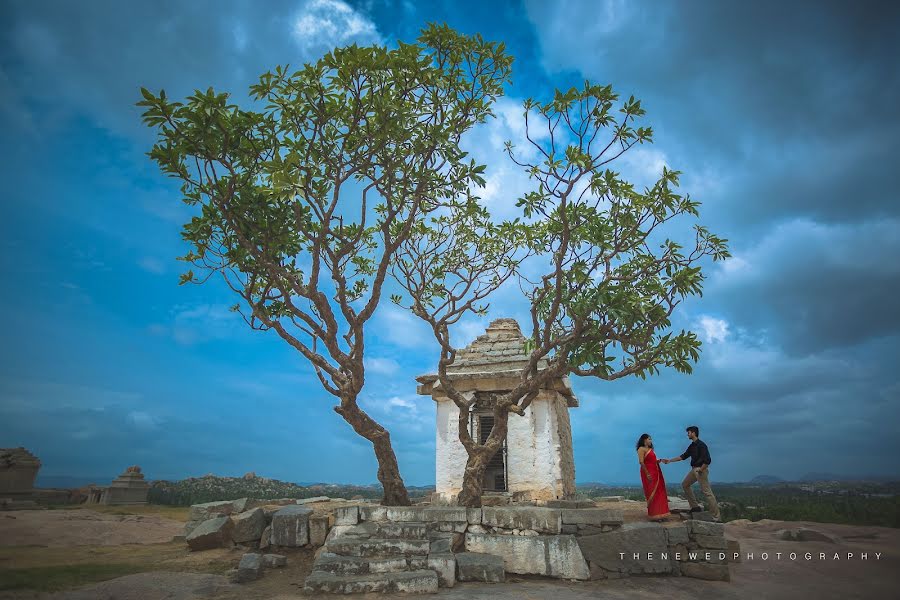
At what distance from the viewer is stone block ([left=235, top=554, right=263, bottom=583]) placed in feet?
27.5

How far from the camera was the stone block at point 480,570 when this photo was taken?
27.1 feet

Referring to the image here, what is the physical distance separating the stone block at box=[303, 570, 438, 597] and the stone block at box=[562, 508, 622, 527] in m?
2.96

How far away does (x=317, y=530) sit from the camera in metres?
10.2

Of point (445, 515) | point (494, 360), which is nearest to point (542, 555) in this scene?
point (445, 515)

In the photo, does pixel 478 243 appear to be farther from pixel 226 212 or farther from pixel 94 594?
pixel 94 594

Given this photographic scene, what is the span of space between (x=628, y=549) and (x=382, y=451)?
5.56m

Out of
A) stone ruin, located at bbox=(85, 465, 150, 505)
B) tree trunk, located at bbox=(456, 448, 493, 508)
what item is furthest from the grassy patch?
stone ruin, located at bbox=(85, 465, 150, 505)

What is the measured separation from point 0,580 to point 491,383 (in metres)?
11.3

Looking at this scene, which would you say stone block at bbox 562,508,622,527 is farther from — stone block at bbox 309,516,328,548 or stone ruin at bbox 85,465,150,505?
stone ruin at bbox 85,465,150,505

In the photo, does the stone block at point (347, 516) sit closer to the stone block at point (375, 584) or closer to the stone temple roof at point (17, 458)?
the stone block at point (375, 584)

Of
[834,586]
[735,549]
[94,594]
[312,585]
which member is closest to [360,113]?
[312,585]

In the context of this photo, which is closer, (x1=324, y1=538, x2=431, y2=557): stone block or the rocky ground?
the rocky ground

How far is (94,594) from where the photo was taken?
712 cm

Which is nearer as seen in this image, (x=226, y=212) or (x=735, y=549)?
(x=735, y=549)
